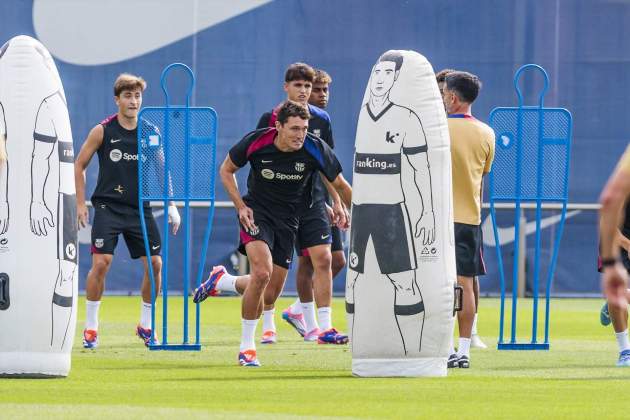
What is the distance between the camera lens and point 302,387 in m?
9.29

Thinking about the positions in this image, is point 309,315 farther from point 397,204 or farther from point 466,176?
point 397,204

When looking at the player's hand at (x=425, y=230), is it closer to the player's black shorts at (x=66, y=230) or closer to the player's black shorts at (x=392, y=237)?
the player's black shorts at (x=392, y=237)

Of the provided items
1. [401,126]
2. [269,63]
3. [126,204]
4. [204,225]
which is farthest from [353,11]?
[401,126]

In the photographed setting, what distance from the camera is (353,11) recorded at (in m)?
20.2

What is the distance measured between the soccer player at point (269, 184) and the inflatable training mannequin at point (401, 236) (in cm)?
91

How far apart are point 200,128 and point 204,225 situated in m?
2.91

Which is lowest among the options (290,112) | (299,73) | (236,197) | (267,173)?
(236,197)

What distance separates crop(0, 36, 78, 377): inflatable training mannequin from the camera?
9547 millimetres

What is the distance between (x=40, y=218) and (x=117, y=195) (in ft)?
11.9

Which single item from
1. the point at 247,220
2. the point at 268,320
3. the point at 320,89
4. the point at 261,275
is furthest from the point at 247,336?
the point at 320,89

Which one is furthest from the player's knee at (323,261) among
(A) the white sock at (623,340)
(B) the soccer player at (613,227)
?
(B) the soccer player at (613,227)

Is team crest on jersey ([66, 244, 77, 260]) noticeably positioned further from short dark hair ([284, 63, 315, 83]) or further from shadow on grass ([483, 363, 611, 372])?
short dark hair ([284, 63, 315, 83])

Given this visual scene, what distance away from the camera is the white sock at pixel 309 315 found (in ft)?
44.9

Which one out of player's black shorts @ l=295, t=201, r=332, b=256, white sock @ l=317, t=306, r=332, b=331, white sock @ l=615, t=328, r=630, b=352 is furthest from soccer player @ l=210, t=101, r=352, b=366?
white sock @ l=615, t=328, r=630, b=352
